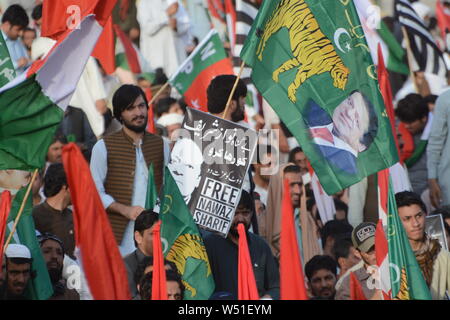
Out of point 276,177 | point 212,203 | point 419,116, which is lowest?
Answer: point 212,203

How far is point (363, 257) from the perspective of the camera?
34.9 feet

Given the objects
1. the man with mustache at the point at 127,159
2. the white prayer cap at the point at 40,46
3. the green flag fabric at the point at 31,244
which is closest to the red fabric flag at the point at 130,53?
the white prayer cap at the point at 40,46

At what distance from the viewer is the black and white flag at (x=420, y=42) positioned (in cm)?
1452

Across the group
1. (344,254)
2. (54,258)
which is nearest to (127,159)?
(54,258)

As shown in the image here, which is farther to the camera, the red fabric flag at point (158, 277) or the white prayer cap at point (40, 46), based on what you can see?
the white prayer cap at point (40, 46)

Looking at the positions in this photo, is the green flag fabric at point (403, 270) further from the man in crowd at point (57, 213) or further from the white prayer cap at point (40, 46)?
the white prayer cap at point (40, 46)

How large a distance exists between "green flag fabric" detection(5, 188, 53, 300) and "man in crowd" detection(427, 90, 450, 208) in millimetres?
3986

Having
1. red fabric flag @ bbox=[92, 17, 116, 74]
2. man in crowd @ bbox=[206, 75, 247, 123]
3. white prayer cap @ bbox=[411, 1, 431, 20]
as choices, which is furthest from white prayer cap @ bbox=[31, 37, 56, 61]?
white prayer cap @ bbox=[411, 1, 431, 20]

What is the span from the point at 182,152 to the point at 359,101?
138 cm

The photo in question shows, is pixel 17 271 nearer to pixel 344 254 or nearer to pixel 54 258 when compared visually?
pixel 54 258

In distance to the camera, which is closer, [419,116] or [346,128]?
[346,128]
